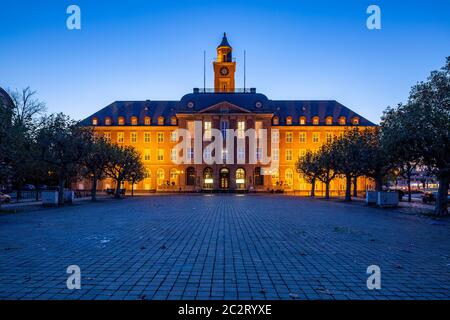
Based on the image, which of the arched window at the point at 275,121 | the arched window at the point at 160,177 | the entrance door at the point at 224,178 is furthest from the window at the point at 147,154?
the arched window at the point at 275,121

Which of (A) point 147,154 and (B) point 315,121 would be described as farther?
(B) point 315,121

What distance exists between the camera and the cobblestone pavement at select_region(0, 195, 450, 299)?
6.70 metres

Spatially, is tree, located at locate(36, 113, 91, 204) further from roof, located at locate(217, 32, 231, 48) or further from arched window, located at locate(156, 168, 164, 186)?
roof, located at locate(217, 32, 231, 48)

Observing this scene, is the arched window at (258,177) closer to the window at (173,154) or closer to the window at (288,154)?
the window at (288,154)

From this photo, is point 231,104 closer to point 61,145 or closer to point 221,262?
point 61,145

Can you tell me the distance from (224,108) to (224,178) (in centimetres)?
1454

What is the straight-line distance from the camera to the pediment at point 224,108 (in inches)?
2849

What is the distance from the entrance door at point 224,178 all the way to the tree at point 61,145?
42.8m

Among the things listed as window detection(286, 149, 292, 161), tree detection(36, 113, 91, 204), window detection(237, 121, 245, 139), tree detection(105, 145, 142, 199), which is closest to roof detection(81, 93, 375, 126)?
window detection(237, 121, 245, 139)

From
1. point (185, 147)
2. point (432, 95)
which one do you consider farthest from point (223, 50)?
point (432, 95)

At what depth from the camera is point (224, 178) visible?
2886 inches

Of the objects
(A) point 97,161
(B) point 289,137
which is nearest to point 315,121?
(B) point 289,137
